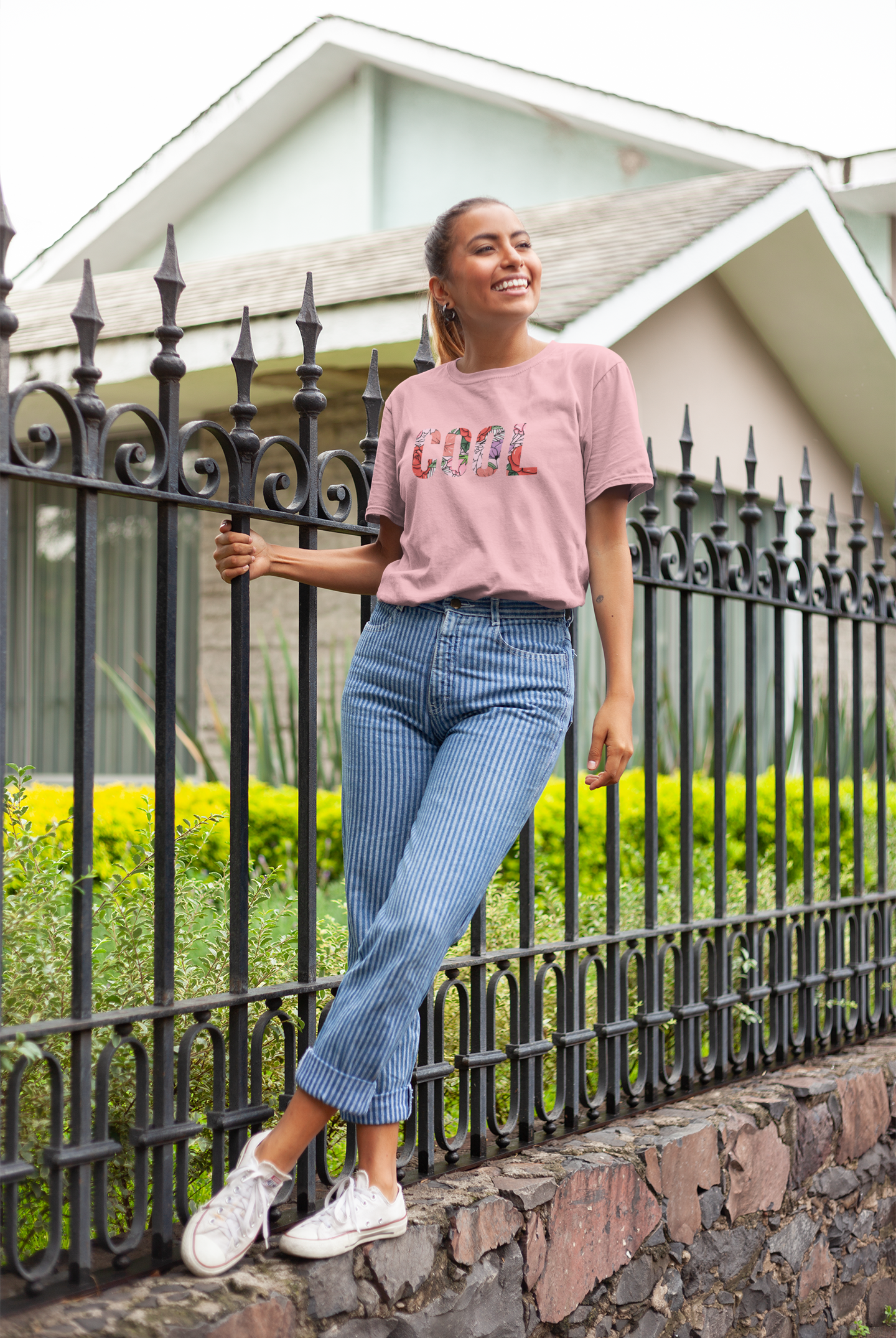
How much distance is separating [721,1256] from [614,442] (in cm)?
213

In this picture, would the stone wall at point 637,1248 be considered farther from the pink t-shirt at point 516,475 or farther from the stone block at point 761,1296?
the pink t-shirt at point 516,475

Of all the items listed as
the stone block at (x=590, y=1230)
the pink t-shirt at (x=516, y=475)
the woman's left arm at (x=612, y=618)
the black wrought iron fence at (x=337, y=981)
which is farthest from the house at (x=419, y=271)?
the stone block at (x=590, y=1230)

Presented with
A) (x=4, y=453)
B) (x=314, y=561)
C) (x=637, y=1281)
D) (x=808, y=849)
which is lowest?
(x=637, y=1281)

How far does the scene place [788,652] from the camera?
963 cm

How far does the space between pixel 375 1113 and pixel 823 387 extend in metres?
7.98

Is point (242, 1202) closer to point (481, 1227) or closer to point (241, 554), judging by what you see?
point (481, 1227)

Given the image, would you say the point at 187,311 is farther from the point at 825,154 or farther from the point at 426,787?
the point at 825,154

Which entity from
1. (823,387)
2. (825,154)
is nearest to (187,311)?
(823,387)

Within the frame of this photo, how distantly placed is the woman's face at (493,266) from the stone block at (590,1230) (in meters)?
1.80

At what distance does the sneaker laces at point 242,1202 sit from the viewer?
2.19 metres

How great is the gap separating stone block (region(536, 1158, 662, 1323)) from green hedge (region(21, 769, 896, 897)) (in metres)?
2.14

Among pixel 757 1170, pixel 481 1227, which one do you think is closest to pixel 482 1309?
pixel 481 1227

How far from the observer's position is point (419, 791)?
7.82 ft

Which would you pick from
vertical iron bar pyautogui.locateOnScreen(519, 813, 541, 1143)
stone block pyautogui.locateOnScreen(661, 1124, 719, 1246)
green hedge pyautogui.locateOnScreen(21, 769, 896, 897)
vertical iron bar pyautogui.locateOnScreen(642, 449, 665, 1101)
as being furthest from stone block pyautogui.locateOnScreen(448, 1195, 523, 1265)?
green hedge pyautogui.locateOnScreen(21, 769, 896, 897)
